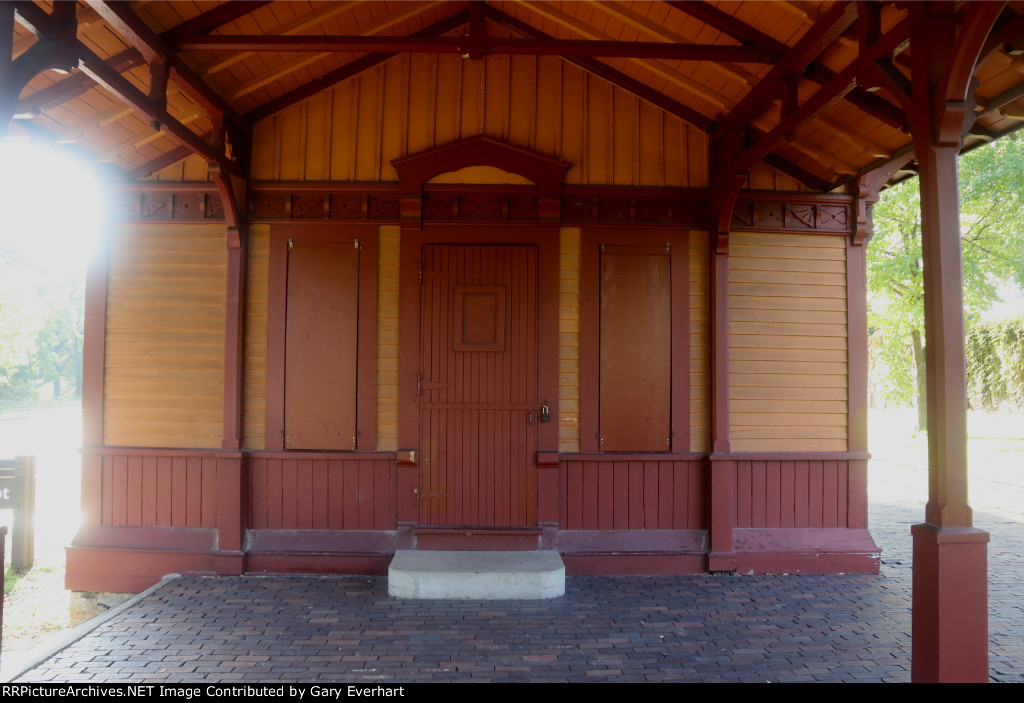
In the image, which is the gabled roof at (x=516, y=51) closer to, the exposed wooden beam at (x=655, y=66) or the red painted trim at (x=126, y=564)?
the exposed wooden beam at (x=655, y=66)

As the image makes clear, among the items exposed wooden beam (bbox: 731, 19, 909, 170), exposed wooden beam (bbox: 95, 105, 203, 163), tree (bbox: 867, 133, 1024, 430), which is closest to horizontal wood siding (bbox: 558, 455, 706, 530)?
exposed wooden beam (bbox: 731, 19, 909, 170)

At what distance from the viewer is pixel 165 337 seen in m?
5.61

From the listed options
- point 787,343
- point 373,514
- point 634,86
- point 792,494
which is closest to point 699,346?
point 787,343

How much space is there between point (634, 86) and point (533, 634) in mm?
4968

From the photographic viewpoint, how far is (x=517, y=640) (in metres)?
4.07

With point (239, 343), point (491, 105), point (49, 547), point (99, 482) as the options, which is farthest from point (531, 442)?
point (49, 547)

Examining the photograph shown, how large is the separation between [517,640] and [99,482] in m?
4.29

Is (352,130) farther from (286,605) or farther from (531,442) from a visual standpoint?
(286,605)

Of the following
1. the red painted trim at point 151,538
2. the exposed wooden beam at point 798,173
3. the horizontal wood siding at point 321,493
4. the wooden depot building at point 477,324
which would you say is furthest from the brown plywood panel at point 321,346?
the exposed wooden beam at point 798,173

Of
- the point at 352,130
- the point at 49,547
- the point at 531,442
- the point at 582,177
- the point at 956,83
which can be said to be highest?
the point at 352,130

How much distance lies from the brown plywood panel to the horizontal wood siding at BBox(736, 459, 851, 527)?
12.6 feet

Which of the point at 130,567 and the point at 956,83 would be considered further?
the point at 130,567

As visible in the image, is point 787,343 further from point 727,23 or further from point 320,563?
point 320,563

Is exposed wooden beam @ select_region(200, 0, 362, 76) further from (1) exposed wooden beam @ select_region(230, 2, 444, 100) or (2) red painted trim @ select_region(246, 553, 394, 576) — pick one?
(2) red painted trim @ select_region(246, 553, 394, 576)
